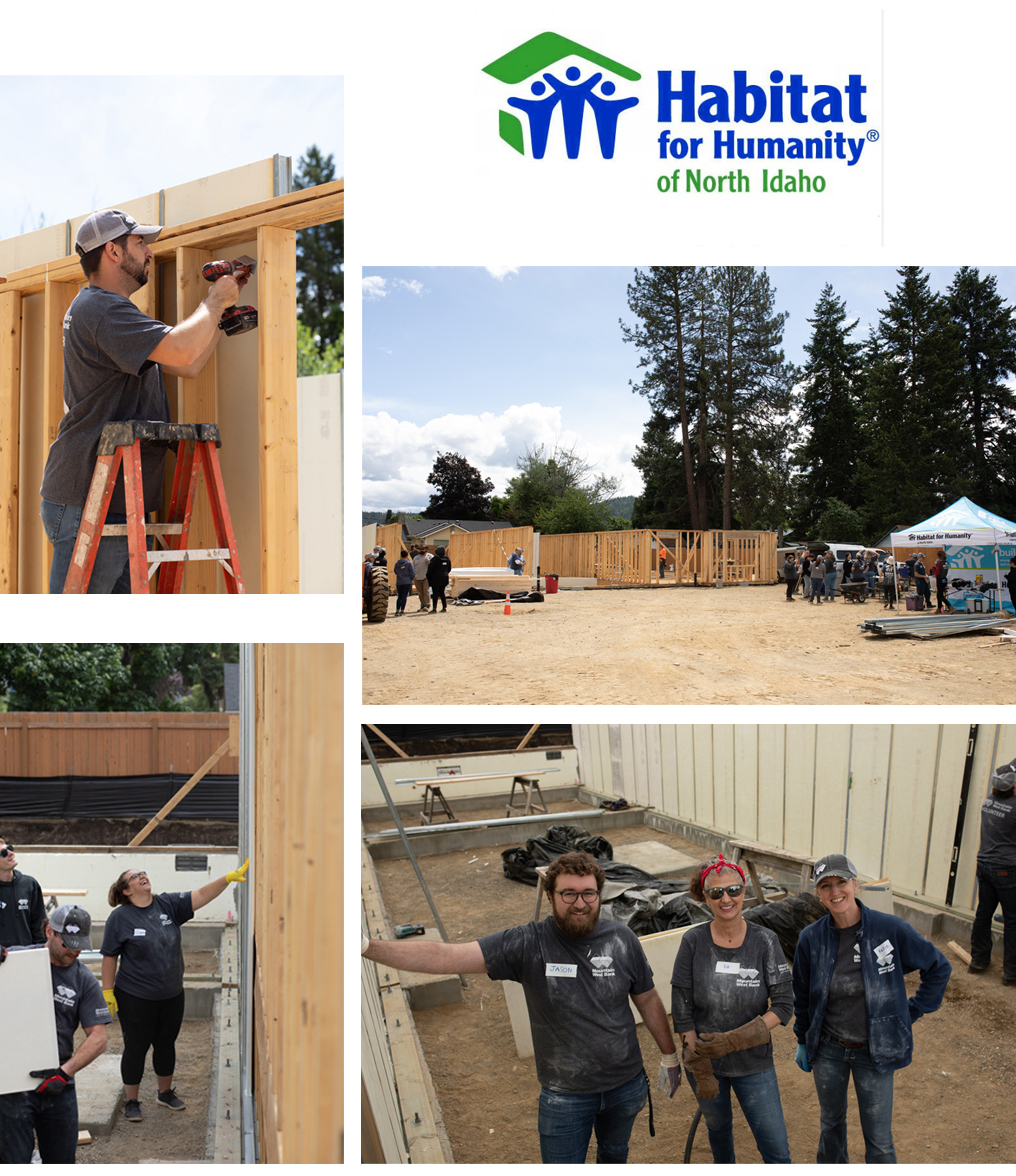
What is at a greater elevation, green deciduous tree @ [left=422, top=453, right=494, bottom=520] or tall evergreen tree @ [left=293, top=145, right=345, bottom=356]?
tall evergreen tree @ [left=293, top=145, right=345, bottom=356]

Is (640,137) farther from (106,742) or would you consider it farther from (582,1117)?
(106,742)

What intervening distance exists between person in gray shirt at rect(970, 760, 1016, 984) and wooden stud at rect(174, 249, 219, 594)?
4.72 m

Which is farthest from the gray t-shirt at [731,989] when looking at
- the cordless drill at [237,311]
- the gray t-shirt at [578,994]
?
the cordless drill at [237,311]

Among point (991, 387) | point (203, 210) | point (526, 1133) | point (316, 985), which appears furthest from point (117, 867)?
point (991, 387)

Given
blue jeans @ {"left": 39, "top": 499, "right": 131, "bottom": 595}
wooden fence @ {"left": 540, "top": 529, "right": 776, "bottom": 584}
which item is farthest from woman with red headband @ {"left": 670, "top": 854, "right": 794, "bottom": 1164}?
wooden fence @ {"left": 540, "top": 529, "right": 776, "bottom": 584}

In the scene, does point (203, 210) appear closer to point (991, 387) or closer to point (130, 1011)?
point (130, 1011)

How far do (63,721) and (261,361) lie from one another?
502 inches

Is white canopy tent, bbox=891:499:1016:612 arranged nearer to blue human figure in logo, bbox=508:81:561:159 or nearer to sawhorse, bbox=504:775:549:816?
sawhorse, bbox=504:775:549:816

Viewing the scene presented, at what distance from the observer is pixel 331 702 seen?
191 cm

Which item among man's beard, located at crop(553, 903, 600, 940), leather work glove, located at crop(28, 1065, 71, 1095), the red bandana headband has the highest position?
the red bandana headband

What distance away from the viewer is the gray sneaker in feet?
16.2

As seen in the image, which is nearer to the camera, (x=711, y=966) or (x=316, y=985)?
(x=316, y=985)

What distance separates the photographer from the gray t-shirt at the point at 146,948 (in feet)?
14.5

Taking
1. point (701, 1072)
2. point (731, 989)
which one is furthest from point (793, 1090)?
point (731, 989)
